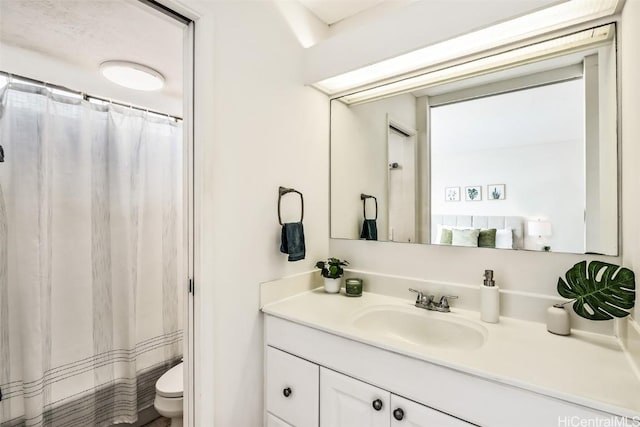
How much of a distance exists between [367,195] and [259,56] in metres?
0.90

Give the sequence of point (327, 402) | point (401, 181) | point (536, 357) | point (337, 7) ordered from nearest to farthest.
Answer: point (536, 357) → point (327, 402) → point (401, 181) → point (337, 7)

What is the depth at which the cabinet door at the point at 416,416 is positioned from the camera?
0.84m

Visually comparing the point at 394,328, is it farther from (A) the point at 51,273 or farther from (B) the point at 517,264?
(A) the point at 51,273

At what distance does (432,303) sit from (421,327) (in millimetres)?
120

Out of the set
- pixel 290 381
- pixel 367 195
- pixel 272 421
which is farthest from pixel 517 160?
pixel 272 421

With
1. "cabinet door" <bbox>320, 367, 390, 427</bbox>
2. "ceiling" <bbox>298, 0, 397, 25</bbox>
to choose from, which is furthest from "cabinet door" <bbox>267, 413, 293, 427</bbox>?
"ceiling" <bbox>298, 0, 397, 25</bbox>

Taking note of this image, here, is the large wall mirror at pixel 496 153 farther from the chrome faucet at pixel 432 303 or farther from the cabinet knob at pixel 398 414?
the cabinet knob at pixel 398 414

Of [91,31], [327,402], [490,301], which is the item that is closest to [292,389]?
[327,402]

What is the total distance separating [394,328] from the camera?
1.34m

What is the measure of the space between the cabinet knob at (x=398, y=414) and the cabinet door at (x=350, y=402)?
0.03 meters

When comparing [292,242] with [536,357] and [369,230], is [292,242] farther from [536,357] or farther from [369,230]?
[536,357]

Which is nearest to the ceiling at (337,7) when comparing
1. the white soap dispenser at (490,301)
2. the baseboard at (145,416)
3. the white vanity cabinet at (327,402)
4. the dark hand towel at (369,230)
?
the dark hand towel at (369,230)

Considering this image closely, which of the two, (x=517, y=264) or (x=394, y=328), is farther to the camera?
(x=394, y=328)

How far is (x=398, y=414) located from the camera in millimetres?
929
